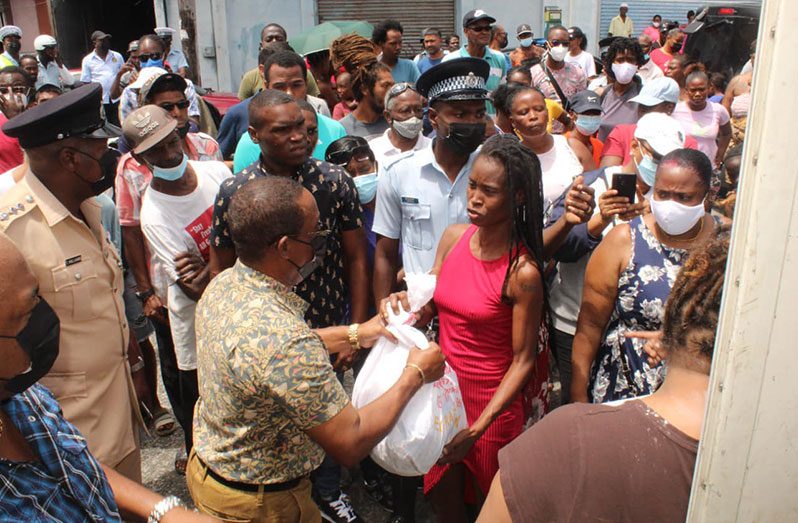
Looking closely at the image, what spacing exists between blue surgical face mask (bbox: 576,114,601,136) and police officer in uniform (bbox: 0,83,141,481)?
11.7 feet

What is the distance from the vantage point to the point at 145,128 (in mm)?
3182

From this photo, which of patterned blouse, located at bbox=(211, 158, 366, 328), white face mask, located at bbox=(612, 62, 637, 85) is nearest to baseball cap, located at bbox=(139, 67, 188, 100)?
patterned blouse, located at bbox=(211, 158, 366, 328)

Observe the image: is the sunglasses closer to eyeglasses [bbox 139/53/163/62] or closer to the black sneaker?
the black sneaker

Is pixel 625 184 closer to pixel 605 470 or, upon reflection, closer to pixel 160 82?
pixel 605 470

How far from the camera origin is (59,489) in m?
1.55

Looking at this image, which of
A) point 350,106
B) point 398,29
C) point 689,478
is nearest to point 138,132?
point 350,106

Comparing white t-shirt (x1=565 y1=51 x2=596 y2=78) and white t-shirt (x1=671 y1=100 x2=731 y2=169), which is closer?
white t-shirt (x1=671 y1=100 x2=731 y2=169)

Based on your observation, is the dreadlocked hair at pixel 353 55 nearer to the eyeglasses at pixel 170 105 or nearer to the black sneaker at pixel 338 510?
the eyeglasses at pixel 170 105

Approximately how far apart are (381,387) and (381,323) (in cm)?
27

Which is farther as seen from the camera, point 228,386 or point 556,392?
point 556,392

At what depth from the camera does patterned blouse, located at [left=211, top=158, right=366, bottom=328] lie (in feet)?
9.87

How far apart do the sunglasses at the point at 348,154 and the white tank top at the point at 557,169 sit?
1030 mm

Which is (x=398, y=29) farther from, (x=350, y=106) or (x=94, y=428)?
(x=94, y=428)

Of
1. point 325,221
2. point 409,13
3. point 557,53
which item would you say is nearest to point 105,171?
point 325,221
